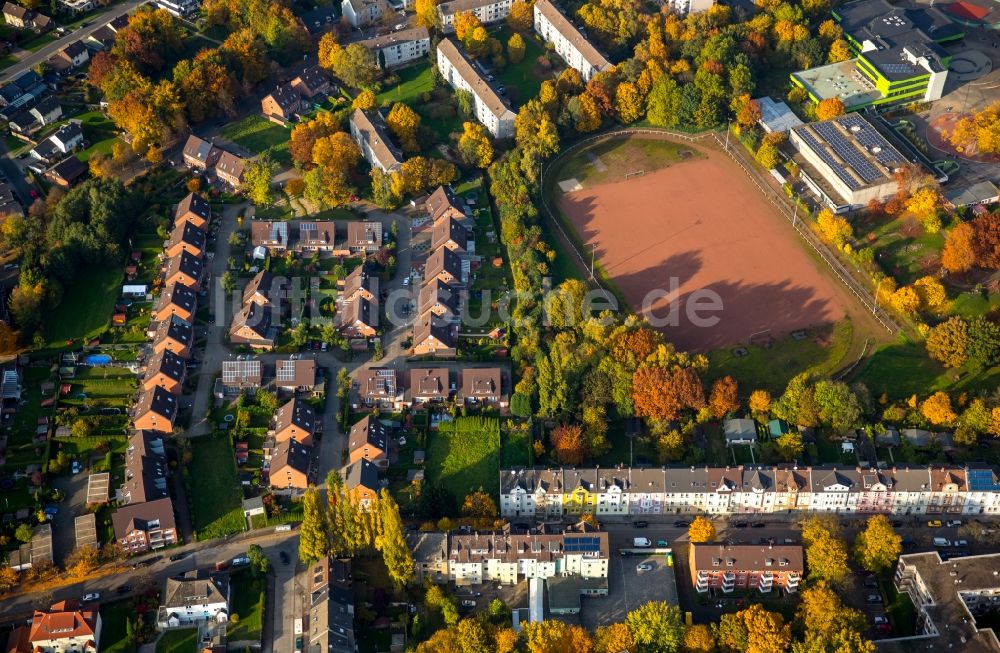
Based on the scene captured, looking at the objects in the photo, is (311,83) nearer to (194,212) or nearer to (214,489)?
(194,212)

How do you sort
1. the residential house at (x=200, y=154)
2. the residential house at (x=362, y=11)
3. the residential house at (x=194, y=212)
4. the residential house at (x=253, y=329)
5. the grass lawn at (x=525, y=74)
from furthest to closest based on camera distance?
the residential house at (x=362, y=11) < the grass lawn at (x=525, y=74) < the residential house at (x=200, y=154) < the residential house at (x=194, y=212) < the residential house at (x=253, y=329)

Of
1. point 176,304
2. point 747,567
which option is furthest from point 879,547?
point 176,304

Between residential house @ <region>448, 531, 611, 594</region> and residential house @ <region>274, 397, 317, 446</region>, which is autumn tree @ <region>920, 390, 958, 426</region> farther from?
residential house @ <region>274, 397, 317, 446</region>

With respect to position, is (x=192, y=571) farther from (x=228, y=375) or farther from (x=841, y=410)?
(x=841, y=410)

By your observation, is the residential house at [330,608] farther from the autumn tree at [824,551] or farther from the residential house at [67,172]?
the residential house at [67,172]

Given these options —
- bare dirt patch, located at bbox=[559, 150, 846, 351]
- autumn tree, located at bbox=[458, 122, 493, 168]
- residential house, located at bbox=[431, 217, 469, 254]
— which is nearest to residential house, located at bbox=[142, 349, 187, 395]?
residential house, located at bbox=[431, 217, 469, 254]

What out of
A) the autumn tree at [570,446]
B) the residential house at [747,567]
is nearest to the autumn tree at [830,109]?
the autumn tree at [570,446]

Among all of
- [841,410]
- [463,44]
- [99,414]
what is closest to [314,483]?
[99,414]
